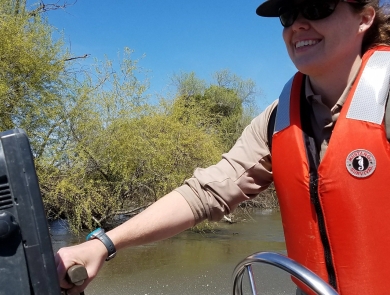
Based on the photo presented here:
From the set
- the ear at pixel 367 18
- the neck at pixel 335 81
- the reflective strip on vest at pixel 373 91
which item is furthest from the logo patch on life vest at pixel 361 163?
the ear at pixel 367 18

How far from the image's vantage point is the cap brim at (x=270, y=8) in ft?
5.48

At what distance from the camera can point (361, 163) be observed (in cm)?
144

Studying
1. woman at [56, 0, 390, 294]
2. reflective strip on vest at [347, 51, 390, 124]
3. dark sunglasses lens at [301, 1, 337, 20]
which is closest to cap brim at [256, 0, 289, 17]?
woman at [56, 0, 390, 294]

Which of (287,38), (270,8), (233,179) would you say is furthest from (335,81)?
(233,179)

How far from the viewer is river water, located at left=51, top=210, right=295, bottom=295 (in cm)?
634

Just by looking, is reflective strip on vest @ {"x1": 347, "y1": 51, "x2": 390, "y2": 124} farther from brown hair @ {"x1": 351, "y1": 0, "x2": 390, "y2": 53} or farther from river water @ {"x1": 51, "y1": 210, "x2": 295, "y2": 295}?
river water @ {"x1": 51, "y1": 210, "x2": 295, "y2": 295}

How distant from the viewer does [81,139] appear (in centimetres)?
909

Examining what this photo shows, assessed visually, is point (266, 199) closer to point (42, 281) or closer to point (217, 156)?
point (217, 156)

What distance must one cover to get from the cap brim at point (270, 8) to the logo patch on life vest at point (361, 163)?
0.62 metres

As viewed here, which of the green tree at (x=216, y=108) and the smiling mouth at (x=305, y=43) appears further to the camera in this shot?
the green tree at (x=216, y=108)

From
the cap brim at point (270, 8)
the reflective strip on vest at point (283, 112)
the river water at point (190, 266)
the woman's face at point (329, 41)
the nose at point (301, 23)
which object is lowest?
the river water at point (190, 266)

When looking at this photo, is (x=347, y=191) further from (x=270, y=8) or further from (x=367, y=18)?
(x=270, y=8)

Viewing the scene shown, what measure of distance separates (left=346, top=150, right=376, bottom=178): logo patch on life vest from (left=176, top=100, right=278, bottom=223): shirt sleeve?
0.36 metres

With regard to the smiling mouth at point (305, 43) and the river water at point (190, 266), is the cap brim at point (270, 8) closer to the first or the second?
the smiling mouth at point (305, 43)
